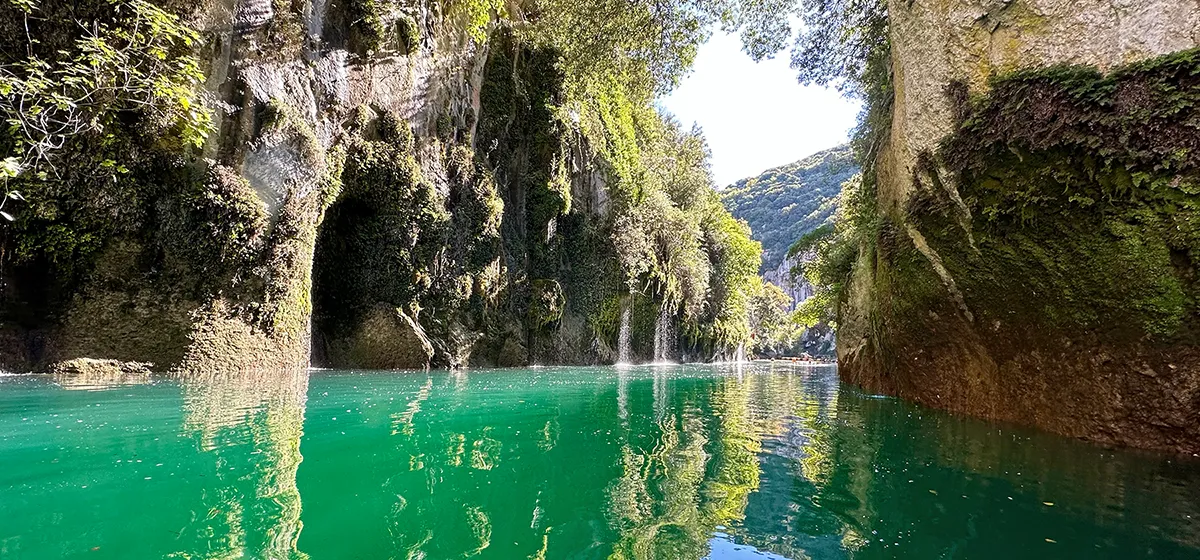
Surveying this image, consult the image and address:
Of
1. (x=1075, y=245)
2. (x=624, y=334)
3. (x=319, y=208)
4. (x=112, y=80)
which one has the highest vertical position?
(x=112, y=80)

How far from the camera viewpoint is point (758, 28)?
1559 cm

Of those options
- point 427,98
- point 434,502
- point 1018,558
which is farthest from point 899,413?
point 427,98

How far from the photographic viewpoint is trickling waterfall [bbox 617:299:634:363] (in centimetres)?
3105

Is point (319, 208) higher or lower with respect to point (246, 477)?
higher

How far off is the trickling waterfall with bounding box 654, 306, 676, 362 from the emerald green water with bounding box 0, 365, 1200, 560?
2728 centimetres

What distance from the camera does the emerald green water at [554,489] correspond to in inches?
113

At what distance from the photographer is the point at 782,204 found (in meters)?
144

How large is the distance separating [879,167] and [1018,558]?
935cm

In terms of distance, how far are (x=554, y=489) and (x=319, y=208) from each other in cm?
1461

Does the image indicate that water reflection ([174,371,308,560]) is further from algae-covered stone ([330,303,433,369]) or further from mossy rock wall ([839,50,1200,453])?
algae-covered stone ([330,303,433,369])

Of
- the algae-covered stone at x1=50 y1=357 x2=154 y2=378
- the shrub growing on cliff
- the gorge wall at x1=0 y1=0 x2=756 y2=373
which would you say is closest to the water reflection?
the algae-covered stone at x1=50 y1=357 x2=154 y2=378

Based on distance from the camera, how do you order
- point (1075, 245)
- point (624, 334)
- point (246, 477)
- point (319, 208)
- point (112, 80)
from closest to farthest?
point (246, 477) < point (1075, 245) < point (112, 80) < point (319, 208) < point (624, 334)

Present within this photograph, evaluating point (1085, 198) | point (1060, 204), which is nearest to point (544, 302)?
point (1060, 204)

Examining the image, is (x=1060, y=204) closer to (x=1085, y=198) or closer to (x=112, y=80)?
(x=1085, y=198)
